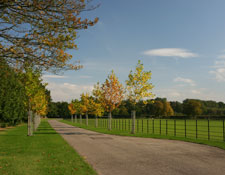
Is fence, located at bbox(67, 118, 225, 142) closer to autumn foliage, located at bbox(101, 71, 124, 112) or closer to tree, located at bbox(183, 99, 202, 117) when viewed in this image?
autumn foliage, located at bbox(101, 71, 124, 112)

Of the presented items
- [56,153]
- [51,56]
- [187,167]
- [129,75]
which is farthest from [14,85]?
[187,167]

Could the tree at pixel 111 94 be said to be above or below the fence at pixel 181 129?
above

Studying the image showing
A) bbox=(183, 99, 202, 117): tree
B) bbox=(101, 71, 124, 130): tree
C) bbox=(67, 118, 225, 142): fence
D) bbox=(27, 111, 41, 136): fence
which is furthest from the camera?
bbox=(183, 99, 202, 117): tree

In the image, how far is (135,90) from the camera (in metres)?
26.2

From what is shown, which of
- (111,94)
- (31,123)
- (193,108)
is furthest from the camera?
(193,108)

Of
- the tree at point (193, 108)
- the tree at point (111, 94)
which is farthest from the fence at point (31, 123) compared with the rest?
the tree at point (193, 108)

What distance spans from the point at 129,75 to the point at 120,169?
18448 millimetres

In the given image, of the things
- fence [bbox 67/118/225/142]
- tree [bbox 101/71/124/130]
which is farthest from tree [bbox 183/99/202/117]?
tree [bbox 101/71/124/130]

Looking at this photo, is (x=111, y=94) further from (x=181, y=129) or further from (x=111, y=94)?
(x=181, y=129)

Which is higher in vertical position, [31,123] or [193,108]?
[31,123]

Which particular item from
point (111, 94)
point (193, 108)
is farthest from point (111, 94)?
point (193, 108)

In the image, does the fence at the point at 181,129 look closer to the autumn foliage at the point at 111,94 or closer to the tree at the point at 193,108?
the autumn foliage at the point at 111,94

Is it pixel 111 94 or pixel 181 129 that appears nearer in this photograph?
pixel 181 129

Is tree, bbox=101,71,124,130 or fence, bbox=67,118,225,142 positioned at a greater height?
tree, bbox=101,71,124,130
